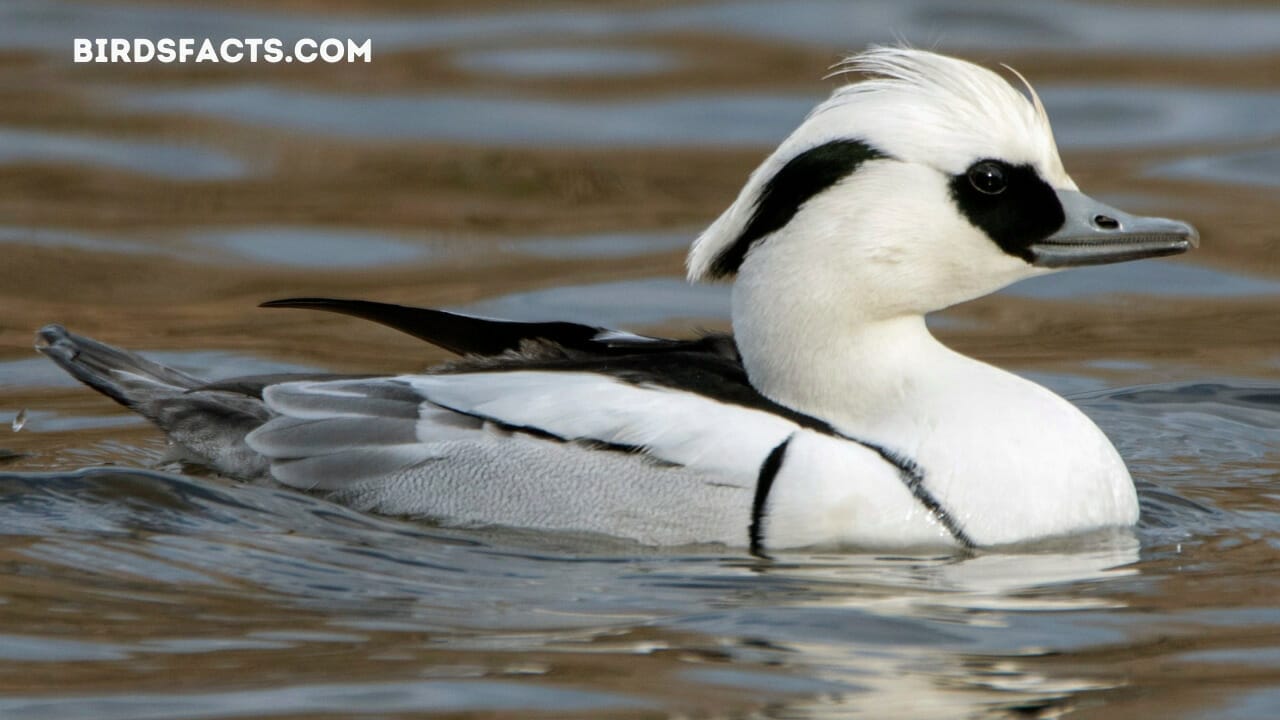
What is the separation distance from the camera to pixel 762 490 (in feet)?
20.9

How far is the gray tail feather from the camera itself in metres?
7.18

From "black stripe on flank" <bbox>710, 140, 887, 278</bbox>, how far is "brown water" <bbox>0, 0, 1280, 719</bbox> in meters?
1.01

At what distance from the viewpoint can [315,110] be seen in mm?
13672

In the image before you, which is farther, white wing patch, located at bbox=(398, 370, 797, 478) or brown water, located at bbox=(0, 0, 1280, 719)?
white wing patch, located at bbox=(398, 370, 797, 478)

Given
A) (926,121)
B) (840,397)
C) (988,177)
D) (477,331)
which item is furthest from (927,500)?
(477,331)

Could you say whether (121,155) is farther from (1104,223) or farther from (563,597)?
(1104,223)

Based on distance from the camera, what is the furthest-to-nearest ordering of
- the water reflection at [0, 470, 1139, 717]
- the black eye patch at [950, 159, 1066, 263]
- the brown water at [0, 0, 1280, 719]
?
the black eye patch at [950, 159, 1066, 263] → the brown water at [0, 0, 1280, 719] → the water reflection at [0, 470, 1139, 717]

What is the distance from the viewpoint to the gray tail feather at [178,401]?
23.6ft

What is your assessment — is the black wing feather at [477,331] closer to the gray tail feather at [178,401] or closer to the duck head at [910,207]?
the gray tail feather at [178,401]

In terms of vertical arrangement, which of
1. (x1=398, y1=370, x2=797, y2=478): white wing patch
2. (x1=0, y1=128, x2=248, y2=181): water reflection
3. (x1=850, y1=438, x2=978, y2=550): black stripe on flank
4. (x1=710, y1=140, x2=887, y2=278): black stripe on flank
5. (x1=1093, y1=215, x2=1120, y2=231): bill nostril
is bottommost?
(x1=850, y1=438, x2=978, y2=550): black stripe on flank

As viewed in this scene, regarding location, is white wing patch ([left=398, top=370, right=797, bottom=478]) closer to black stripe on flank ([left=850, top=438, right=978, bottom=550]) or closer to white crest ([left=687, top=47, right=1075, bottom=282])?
black stripe on flank ([left=850, top=438, right=978, bottom=550])

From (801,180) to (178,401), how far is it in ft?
7.74

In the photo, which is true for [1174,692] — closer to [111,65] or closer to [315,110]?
[315,110]

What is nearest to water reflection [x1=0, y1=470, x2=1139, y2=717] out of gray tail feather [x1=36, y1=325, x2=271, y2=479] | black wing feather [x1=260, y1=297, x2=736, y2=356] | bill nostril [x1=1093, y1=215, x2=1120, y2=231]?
gray tail feather [x1=36, y1=325, x2=271, y2=479]
